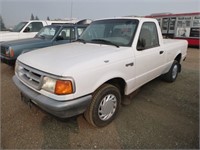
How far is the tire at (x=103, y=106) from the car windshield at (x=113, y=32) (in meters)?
0.91

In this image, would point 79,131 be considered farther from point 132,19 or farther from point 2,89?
point 2,89

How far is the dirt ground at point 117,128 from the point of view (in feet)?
8.07

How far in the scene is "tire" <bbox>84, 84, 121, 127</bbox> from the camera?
2568 millimetres

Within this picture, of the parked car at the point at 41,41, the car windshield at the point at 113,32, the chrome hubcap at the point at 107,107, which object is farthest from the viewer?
the parked car at the point at 41,41

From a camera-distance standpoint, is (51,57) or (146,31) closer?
(51,57)

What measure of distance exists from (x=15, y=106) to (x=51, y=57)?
1565mm

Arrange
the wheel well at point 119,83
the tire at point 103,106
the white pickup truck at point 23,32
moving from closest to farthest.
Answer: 1. the tire at point 103,106
2. the wheel well at point 119,83
3. the white pickup truck at point 23,32

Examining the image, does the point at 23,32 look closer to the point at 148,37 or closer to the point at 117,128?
the point at 148,37

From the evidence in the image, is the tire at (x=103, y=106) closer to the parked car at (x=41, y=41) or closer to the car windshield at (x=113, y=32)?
the car windshield at (x=113, y=32)

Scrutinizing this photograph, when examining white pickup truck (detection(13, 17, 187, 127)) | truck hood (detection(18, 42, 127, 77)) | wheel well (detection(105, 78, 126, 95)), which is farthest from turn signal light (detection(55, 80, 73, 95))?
wheel well (detection(105, 78, 126, 95))

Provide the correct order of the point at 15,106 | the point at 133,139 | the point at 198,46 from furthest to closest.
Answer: the point at 198,46 → the point at 15,106 → the point at 133,139

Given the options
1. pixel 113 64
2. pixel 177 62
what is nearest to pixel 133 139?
pixel 113 64

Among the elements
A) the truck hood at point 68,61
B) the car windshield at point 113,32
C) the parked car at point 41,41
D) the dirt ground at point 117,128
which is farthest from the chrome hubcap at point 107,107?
the parked car at point 41,41

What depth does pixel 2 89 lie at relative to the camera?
14.0ft
